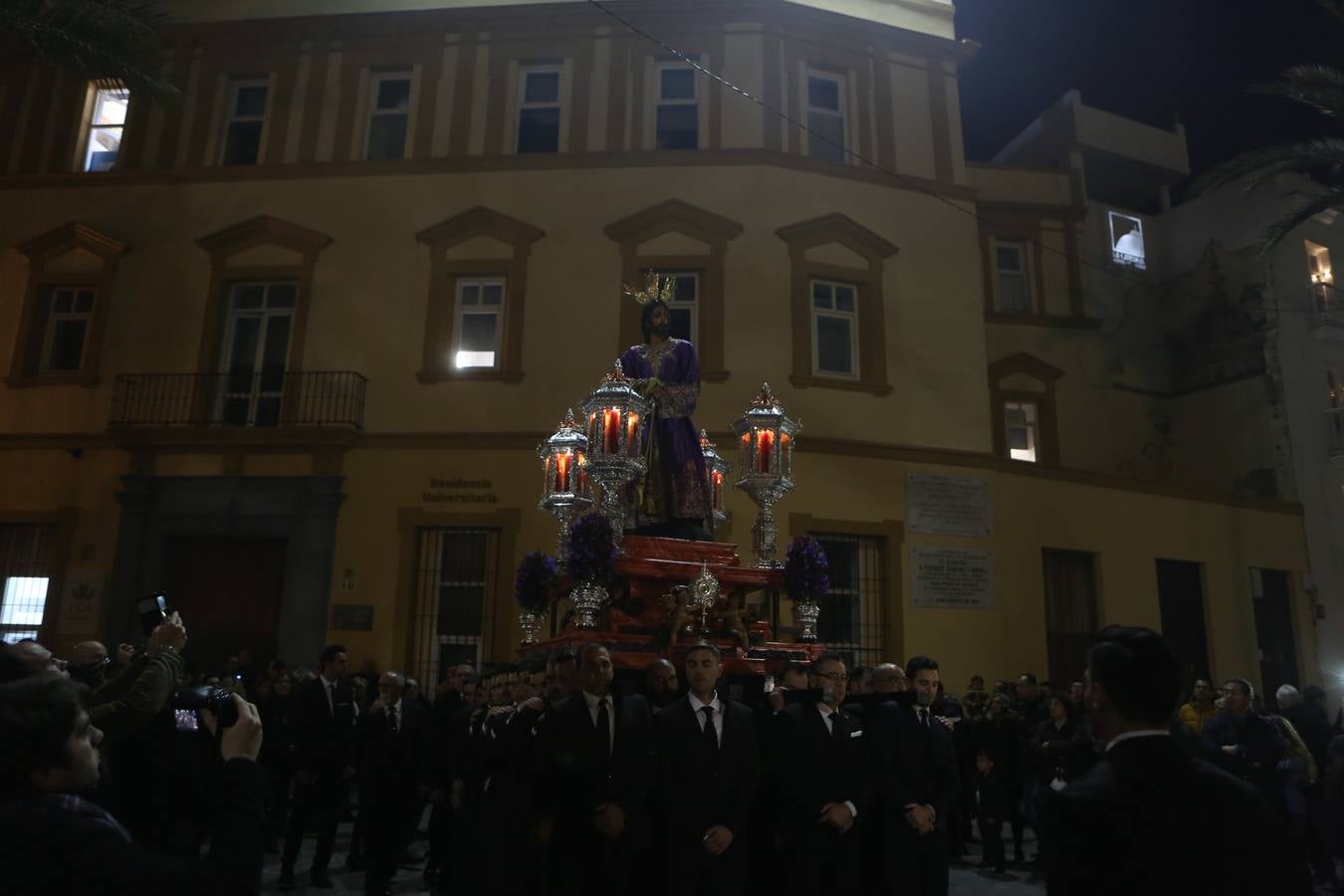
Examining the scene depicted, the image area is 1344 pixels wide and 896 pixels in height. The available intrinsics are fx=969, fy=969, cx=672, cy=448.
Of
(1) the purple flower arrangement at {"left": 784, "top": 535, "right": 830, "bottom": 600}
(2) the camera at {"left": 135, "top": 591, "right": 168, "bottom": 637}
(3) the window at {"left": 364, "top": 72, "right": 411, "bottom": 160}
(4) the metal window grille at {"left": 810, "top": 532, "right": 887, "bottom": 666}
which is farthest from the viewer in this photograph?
(3) the window at {"left": 364, "top": 72, "right": 411, "bottom": 160}

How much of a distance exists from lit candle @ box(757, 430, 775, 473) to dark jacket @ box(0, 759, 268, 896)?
790cm

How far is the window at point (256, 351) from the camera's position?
53.9 ft

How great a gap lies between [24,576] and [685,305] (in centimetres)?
1182

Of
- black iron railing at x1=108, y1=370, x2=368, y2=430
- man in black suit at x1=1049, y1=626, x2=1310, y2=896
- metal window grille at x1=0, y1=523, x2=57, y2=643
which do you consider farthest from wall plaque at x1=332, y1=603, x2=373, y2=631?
man in black suit at x1=1049, y1=626, x2=1310, y2=896

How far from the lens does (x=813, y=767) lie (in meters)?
5.90

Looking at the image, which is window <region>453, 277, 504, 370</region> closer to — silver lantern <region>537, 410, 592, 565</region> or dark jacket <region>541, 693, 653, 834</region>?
silver lantern <region>537, 410, 592, 565</region>

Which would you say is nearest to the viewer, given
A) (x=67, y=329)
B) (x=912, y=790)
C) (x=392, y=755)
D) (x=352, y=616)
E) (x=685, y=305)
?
(x=912, y=790)

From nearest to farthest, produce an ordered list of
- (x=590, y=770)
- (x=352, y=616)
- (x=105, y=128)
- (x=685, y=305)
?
(x=590, y=770) → (x=352, y=616) → (x=685, y=305) → (x=105, y=128)

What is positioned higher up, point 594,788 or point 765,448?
point 765,448

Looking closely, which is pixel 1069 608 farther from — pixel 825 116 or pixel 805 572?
pixel 805 572

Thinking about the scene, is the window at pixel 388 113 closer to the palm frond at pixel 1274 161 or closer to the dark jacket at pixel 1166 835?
the palm frond at pixel 1274 161

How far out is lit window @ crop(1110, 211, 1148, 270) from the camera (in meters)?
23.0

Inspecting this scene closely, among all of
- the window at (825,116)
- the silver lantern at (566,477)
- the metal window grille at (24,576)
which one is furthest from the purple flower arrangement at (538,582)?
the metal window grille at (24,576)

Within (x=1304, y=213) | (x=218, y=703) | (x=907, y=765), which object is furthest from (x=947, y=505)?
(x=218, y=703)
